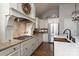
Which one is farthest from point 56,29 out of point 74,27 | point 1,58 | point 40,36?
point 1,58

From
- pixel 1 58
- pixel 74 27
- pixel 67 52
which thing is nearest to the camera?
Answer: pixel 1 58

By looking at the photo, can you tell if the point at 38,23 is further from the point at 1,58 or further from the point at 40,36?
the point at 1,58

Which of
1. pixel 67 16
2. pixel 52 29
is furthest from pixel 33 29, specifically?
pixel 52 29

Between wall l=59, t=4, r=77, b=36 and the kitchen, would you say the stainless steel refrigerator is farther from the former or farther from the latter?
wall l=59, t=4, r=77, b=36

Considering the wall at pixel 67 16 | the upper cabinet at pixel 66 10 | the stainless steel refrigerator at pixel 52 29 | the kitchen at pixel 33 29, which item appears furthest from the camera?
the stainless steel refrigerator at pixel 52 29

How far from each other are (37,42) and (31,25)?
923 mm

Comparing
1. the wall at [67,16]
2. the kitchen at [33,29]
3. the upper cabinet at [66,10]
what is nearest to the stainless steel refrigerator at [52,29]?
the kitchen at [33,29]

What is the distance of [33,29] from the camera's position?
4.18 meters

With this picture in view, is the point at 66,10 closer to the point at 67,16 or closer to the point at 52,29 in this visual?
the point at 67,16

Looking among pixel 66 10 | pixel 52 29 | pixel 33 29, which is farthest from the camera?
pixel 52 29

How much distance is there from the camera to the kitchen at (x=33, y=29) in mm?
2102

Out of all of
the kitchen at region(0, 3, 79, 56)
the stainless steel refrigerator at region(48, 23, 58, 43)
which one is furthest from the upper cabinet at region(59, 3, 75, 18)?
the stainless steel refrigerator at region(48, 23, 58, 43)

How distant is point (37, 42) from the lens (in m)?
4.72

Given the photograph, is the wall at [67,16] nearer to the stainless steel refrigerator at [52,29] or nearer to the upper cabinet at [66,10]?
the upper cabinet at [66,10]
